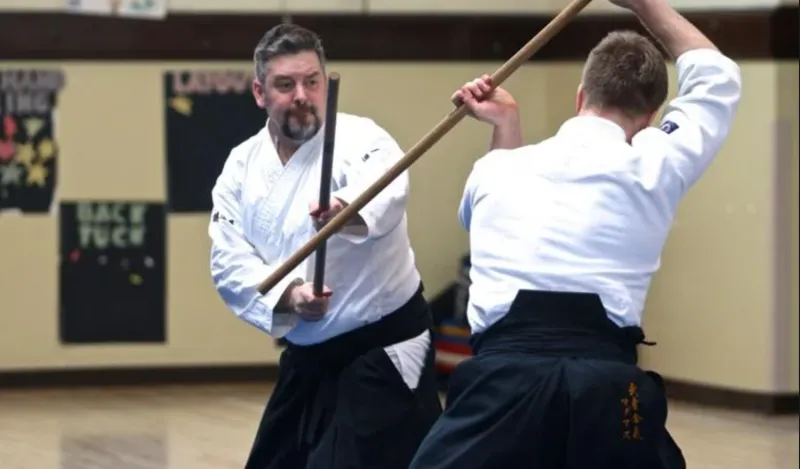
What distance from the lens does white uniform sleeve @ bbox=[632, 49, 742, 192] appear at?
255 centimetres

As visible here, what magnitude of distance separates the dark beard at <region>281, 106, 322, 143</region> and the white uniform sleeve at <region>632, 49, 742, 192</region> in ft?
3.23

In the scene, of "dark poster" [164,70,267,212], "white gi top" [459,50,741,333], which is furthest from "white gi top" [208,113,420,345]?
"dark poster" [164,70,267,212]

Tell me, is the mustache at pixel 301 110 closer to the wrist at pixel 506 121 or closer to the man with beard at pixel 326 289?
the man with beard at pixel 326 289

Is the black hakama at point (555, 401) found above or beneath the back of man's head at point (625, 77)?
beneath

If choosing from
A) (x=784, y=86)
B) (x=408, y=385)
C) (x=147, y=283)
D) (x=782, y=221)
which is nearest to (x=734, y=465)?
(x=782, y=221)

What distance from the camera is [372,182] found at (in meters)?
3.19

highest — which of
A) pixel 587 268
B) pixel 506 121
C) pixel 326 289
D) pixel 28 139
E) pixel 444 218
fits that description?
pixel 506 121

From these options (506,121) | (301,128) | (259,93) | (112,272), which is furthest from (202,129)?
(506,121)

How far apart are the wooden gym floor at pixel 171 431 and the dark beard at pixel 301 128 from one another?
2.30 m

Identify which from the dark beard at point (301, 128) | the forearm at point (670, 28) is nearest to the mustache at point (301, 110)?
the dark beard at point (301, 128)

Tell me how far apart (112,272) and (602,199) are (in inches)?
189

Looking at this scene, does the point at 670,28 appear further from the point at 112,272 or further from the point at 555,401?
the point at 112,272

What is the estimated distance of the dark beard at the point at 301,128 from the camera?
336 centimetres

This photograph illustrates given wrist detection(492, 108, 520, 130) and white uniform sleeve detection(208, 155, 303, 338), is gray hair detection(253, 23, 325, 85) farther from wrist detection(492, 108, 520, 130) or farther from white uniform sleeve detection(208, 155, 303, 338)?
wrist detection(492, 108, 520, 130)
